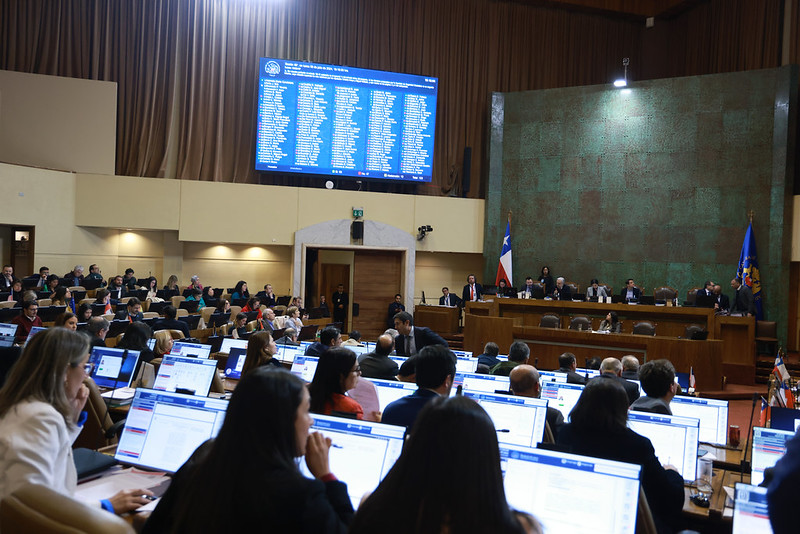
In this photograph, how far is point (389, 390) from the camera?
427 cm

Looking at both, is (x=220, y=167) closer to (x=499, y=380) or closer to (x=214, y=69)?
(x=214, y=69)

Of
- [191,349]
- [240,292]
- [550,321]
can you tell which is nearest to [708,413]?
[191,349]

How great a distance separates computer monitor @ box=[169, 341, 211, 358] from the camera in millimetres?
6384

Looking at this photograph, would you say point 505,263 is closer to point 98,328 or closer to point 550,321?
point 550,321

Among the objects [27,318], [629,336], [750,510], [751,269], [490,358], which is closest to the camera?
[750,510]

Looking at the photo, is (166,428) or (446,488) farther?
(166,428)

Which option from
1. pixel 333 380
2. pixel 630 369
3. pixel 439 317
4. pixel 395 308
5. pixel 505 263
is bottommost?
pixel 439 317

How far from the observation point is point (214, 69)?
16.6m

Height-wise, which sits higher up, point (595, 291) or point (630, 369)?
point (595, 291)

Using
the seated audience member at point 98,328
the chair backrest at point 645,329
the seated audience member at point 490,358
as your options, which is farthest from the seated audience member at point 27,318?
the chair backrest at point 645,329

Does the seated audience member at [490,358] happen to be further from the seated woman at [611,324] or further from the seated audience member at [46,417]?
the seated woman at [611,324]

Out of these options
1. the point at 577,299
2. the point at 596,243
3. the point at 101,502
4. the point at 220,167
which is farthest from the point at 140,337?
the point at 596,243

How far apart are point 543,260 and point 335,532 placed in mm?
15220

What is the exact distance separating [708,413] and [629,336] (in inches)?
252
